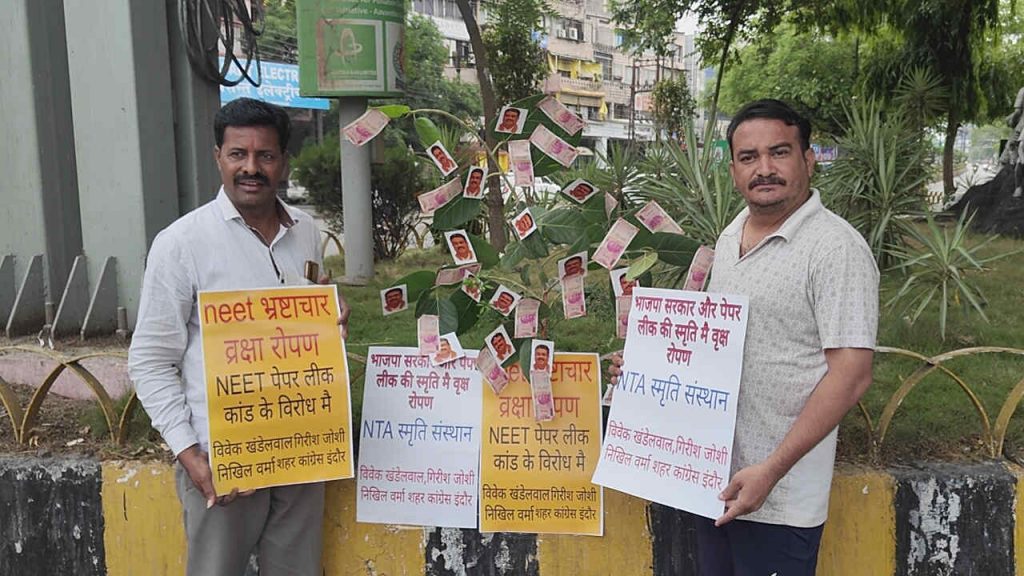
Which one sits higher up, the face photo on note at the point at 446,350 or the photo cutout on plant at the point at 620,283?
the photo cutout on plant at the point at 620,283

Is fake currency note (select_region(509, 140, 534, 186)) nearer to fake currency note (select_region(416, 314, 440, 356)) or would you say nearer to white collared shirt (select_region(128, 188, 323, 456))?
fake currency note (select_region(416, 314, 440, 356))

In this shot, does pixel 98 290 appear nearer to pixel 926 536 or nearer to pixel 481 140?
pixel 481 140

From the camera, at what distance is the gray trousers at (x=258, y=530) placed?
2004 millimetres

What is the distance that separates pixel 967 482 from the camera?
2312 millimetres

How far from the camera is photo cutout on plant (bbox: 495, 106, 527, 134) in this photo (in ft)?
7.23

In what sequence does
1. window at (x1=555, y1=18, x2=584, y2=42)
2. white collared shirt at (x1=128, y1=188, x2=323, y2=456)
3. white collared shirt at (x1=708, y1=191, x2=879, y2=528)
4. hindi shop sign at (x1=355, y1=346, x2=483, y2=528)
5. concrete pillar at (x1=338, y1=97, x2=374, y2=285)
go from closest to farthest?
white collared shirt at (x1=708, y1=191, x2=879, y2=528) < white collared shirt at (x1=128, y1=188, x2=323, y2=456) < hindi shop sign at (x1=355, y1=346, x2=483, y2=528) < concrete pillar at (x1=338, y1=97, x2=374, y2=285) < window at (x1=555, y1=18, x2=584, y2=42)

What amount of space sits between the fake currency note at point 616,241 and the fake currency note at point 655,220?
0.09 meters

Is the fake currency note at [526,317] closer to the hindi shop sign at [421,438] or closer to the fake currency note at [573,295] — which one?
the fake currency note at [573,295]

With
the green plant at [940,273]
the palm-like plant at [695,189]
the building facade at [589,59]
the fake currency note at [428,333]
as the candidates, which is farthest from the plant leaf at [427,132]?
the building facade at [589,59]

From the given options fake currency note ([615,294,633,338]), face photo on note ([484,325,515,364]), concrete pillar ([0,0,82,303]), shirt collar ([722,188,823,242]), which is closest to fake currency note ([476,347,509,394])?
face photo on note ([484,325,515,364])

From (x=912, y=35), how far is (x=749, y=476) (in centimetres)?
1570

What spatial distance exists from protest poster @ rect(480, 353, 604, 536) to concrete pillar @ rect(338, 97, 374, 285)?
5.07 metres

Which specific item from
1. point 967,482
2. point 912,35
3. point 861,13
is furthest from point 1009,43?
point 967,482

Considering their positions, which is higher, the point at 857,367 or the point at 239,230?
the point at 239,230
